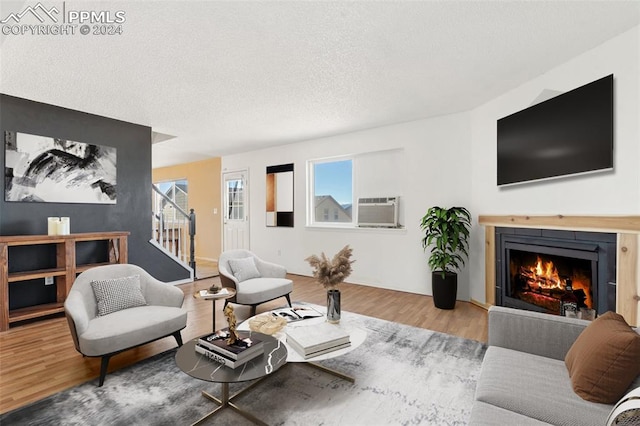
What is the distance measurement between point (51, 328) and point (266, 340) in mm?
2908

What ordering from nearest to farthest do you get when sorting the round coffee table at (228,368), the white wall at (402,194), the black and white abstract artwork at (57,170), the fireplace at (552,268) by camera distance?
the round coffee table at (228,368) < the fireplace at (552,268) < the black and white abstract artwork at (57,170) < the white wall at (402,194)

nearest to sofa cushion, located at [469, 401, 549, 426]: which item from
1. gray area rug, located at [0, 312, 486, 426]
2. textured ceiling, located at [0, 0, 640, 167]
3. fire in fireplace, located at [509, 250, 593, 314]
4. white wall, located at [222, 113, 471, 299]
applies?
gray area rug, located at [0, 312, 486, 426]

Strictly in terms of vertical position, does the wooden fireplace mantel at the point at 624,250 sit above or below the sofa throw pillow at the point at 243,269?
above

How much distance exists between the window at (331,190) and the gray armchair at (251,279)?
197 cm

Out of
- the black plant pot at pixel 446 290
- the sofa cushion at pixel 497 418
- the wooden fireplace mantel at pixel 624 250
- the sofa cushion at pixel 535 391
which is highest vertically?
the wooden fireplace mantel at pixel 624 250

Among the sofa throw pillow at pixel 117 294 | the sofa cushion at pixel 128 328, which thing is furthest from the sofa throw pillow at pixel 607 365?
the sofa throw pillow at pixel 117 294

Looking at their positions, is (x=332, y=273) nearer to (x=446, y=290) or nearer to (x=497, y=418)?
(x=497, y=418)

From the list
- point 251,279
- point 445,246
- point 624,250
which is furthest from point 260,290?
point 624,250

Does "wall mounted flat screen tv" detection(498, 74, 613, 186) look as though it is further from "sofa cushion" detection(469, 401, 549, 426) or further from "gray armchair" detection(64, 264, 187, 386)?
"gray armchair" detection(64, 264, 187, 386)

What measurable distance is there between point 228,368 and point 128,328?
1.11 m

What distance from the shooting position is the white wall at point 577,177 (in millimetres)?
2328

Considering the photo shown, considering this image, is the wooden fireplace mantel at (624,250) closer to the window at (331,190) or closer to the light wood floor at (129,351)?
the light wood floor at (129,351)

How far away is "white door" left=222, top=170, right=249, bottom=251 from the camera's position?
6.90 m

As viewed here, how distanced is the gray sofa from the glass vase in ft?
3.51
